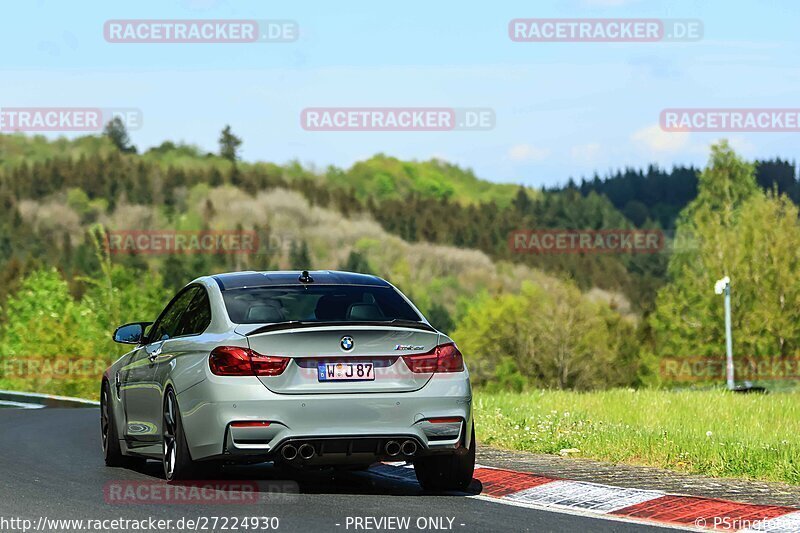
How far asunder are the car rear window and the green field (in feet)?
8.74

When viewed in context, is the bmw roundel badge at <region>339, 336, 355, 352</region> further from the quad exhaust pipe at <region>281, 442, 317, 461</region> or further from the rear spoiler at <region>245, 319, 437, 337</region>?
the quad exhaust pipe at <region>281, 442, 317, 461</region>

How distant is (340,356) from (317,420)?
1.50ft

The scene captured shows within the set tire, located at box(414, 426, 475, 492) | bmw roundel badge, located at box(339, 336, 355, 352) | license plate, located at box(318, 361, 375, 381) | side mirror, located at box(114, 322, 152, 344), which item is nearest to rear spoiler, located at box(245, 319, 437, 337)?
bmw roundel badge, located at box(339, 336, 355, 352)

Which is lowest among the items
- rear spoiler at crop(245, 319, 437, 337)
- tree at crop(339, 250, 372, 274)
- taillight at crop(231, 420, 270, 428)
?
taillight at crop(231, 420, 270, 428)

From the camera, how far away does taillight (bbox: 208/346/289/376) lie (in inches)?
346

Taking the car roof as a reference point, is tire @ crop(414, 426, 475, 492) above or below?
below

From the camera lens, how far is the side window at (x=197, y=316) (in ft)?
32.2

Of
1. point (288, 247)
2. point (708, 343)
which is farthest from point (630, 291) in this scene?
point (708, 343)

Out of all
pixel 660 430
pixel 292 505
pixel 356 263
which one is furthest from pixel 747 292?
pixel 356 263

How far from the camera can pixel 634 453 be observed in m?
11.3

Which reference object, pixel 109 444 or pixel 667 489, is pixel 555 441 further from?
pixel 109 444

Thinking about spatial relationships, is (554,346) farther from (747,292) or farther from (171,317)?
(171,317)

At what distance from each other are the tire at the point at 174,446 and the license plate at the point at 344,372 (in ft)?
3.96

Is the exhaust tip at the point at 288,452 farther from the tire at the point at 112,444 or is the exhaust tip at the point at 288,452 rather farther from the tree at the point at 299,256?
the tree at the point at 299,256
